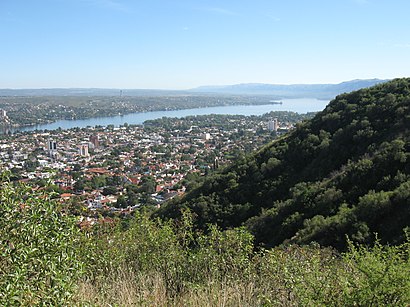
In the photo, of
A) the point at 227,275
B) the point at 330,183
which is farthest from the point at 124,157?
the point at 227,275

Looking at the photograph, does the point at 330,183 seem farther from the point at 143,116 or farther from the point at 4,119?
the point at 143,116

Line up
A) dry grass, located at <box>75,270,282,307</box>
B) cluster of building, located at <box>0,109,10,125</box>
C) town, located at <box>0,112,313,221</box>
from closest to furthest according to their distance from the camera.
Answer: dry grass, located at <box>75,270,282,307</box>
town, located at <box>0,112,313,221</box>
cluster of building, located at <box>0,109,10,125</box>

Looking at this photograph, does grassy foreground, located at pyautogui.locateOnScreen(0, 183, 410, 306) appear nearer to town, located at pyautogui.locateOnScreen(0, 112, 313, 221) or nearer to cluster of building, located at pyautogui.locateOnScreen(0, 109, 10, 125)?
town, located at pyautogui.locateOnScreen(0, 112, 313, 221)

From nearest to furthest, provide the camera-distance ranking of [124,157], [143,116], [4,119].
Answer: [124,157]
[4,119]
[143,116]

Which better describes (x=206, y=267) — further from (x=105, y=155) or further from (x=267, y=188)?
(x=105, y=155)

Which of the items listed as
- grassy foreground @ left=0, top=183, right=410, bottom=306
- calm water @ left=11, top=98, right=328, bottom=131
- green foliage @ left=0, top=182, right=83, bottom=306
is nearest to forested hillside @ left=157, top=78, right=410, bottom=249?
grassy foreground @ left=0, top=183, right=410, bottom=306

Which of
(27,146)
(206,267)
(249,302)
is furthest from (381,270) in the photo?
(27,146)
